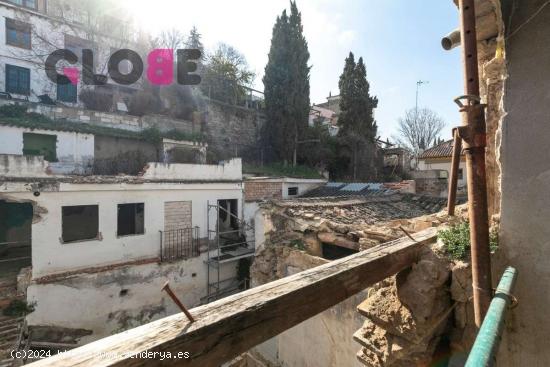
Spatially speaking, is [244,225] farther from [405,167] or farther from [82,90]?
[405,167]

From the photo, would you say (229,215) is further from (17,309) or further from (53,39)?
(53,39)

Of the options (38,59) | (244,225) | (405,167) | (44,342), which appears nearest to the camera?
(44,342)

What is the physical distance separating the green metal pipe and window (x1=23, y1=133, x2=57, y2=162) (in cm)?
1543

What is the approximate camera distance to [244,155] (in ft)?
65.9

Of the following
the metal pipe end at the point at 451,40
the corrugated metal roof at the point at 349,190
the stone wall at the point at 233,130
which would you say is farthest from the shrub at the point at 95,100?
the metal pipe end at the point at 451,40

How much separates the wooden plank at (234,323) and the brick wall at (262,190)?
1232 centimetres

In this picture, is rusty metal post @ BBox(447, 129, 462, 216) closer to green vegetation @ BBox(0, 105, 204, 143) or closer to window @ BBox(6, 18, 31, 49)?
green vegetation @ BBox(0, 105, 204, 143)

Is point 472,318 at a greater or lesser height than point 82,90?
lesser

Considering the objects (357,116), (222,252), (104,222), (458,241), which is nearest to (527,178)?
(458,241)

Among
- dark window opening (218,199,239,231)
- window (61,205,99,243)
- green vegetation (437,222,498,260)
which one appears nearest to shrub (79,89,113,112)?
window (61,205,99,243)

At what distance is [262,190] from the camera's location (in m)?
14.4

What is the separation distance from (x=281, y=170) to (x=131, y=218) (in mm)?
9703

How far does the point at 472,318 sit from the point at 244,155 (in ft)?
61.4

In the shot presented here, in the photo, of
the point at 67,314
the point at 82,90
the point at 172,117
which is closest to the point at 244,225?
the point at 67,314
